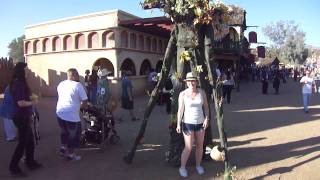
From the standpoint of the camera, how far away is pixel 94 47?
22953 mm

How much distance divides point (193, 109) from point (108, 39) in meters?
16.3

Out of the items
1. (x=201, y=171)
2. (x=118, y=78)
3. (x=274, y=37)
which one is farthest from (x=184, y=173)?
(x=274, y=37)

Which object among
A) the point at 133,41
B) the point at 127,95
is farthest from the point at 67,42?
the point at 127,95

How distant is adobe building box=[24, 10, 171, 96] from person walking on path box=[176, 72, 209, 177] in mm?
14278

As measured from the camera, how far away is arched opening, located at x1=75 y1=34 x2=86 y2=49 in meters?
23.5

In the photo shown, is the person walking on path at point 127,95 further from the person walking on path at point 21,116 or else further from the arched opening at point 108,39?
the arched opening at point 108,39

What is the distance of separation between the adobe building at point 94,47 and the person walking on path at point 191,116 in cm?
1428

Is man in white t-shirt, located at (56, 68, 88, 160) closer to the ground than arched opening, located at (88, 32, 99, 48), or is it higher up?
closer to the ground

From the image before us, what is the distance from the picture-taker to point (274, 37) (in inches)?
3366

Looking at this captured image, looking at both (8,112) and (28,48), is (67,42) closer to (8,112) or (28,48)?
(28,48)

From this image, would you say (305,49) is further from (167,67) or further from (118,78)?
(167,67)

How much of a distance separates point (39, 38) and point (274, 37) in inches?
2660

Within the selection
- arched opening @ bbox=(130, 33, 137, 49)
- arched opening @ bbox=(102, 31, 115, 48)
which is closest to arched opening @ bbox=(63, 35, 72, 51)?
arched opening @ bbox=(102, 31, 115, 48)

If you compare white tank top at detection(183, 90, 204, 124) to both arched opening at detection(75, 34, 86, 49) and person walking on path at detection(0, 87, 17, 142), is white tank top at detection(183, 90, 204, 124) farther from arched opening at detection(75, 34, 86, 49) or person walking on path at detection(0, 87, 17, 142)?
arched opening at detection(75, 34, 86, 49)
